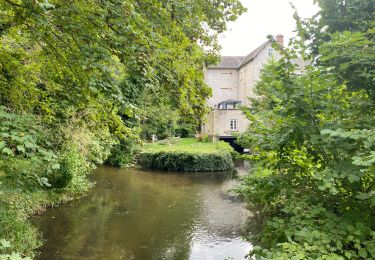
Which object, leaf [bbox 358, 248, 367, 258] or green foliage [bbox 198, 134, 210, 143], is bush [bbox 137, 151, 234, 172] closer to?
green foliage [bbox 198, 134, 210, 143]

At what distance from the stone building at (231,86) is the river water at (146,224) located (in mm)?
16459

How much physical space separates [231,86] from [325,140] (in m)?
37.2

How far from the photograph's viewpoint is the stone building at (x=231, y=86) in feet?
111

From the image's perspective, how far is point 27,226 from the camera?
27.6ft

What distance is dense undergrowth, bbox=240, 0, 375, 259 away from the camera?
3387mm

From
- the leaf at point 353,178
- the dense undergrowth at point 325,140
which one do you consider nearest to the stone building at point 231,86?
the dense undergrowth at point 325,140

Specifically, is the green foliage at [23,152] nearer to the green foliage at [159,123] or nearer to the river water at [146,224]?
the river water at [146,224]

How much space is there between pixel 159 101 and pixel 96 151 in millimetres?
9858

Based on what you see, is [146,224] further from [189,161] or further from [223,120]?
[223,120]

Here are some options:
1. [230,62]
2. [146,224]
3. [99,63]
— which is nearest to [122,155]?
[146,224]

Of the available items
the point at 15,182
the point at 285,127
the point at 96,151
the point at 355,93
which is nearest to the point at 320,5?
the point at 355,93

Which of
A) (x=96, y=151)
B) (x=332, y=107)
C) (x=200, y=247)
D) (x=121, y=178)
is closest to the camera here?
(x=332, y=107)

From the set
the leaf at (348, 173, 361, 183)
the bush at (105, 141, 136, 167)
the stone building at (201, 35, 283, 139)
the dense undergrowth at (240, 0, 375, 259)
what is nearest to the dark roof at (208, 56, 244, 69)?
the stone building at (201, 35, 283, 139)

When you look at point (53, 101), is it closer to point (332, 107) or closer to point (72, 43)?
point (72, 43)
